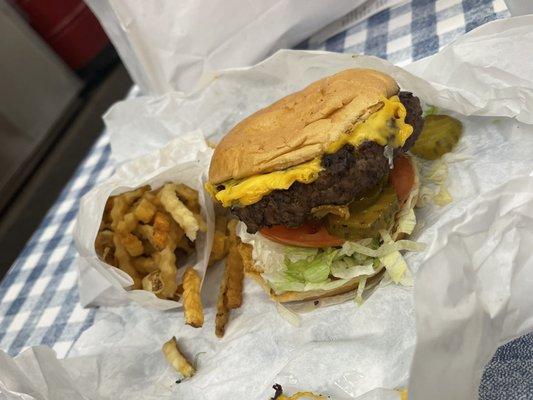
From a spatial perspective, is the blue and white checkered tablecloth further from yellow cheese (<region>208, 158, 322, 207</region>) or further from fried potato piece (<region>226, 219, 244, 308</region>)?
yellow cheese (<region>208, 158, 322, 207</region>)

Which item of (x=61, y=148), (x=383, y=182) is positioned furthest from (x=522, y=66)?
(x=61, y=148)

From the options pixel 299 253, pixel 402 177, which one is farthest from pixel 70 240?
pixel 402 177

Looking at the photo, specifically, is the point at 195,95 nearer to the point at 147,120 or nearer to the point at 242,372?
the point at 147,120

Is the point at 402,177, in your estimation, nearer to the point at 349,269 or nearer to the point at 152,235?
the point at 349,269

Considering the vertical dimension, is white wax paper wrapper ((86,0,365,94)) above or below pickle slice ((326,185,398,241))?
above

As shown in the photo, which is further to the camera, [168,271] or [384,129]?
[168,271]

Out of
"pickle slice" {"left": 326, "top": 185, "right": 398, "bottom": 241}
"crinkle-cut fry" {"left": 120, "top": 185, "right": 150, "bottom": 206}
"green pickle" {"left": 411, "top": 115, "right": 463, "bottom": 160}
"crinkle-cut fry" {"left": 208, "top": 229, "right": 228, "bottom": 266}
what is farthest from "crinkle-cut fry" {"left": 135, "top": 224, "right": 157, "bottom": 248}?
"green pickle" {"left": 411, "top": 115, "right": 463, "bottom": 160}
